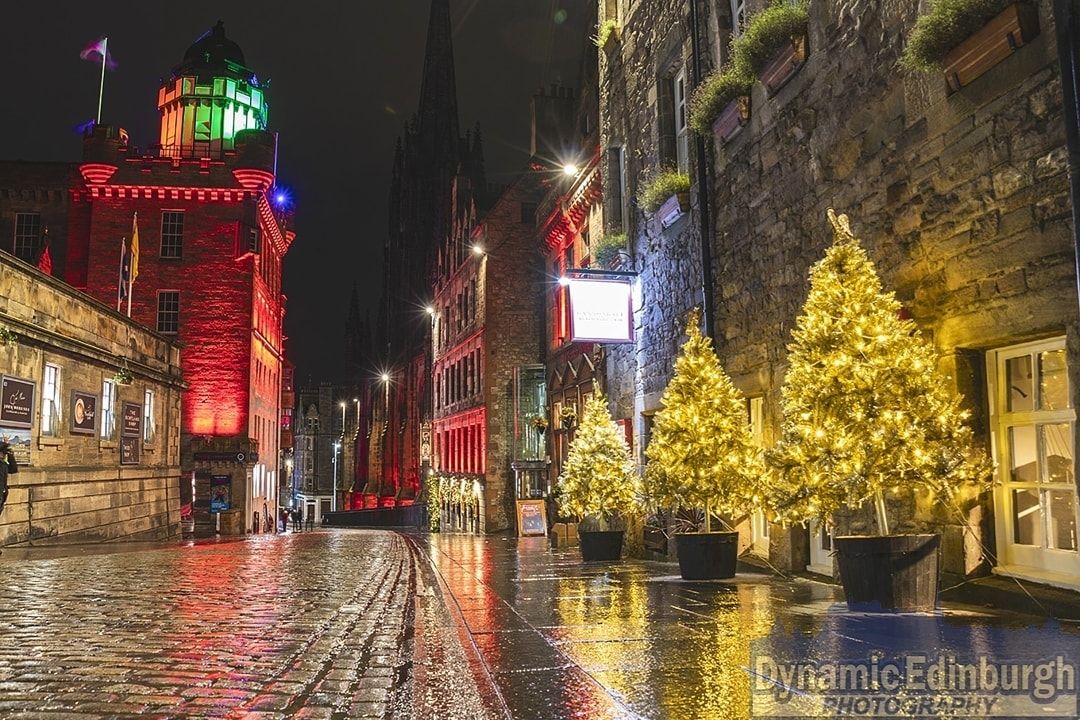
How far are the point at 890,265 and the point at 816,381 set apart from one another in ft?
5.62

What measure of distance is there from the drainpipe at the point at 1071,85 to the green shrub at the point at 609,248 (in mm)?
11438

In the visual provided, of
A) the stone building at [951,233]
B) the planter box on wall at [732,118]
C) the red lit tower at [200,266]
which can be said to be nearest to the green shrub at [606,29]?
the planter box on wall at [732,118]

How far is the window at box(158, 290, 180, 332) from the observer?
126 ft

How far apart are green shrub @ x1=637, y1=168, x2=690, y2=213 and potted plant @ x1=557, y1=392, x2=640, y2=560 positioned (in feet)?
13.0

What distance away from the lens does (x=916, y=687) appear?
443 cm

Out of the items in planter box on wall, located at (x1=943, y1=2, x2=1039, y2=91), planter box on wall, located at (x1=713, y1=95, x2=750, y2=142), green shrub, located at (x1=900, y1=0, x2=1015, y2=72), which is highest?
planter box on wall, located at (x1=713, y1=95, x2=750, y2=142)

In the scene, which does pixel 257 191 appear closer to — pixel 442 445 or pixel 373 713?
pixel 442 445

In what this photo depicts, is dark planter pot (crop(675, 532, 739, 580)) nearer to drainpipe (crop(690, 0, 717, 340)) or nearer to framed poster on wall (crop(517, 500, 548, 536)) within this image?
drainpipe (crop(690, 0, 717, 340))

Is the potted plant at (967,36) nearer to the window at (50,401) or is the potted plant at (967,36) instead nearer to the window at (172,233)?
the window at (50,401)

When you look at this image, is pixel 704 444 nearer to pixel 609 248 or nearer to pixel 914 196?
pixel 914 196

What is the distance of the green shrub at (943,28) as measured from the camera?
22.4 feet

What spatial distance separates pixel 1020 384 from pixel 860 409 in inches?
51.3

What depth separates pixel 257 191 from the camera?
39844 mm

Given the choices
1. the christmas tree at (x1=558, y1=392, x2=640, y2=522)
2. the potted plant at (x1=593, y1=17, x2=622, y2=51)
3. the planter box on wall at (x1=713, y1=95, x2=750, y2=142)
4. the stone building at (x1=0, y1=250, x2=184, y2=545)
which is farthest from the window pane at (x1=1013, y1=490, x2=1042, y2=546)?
the stone building at (x1=0, y1=250, x2=184, y2=545)
